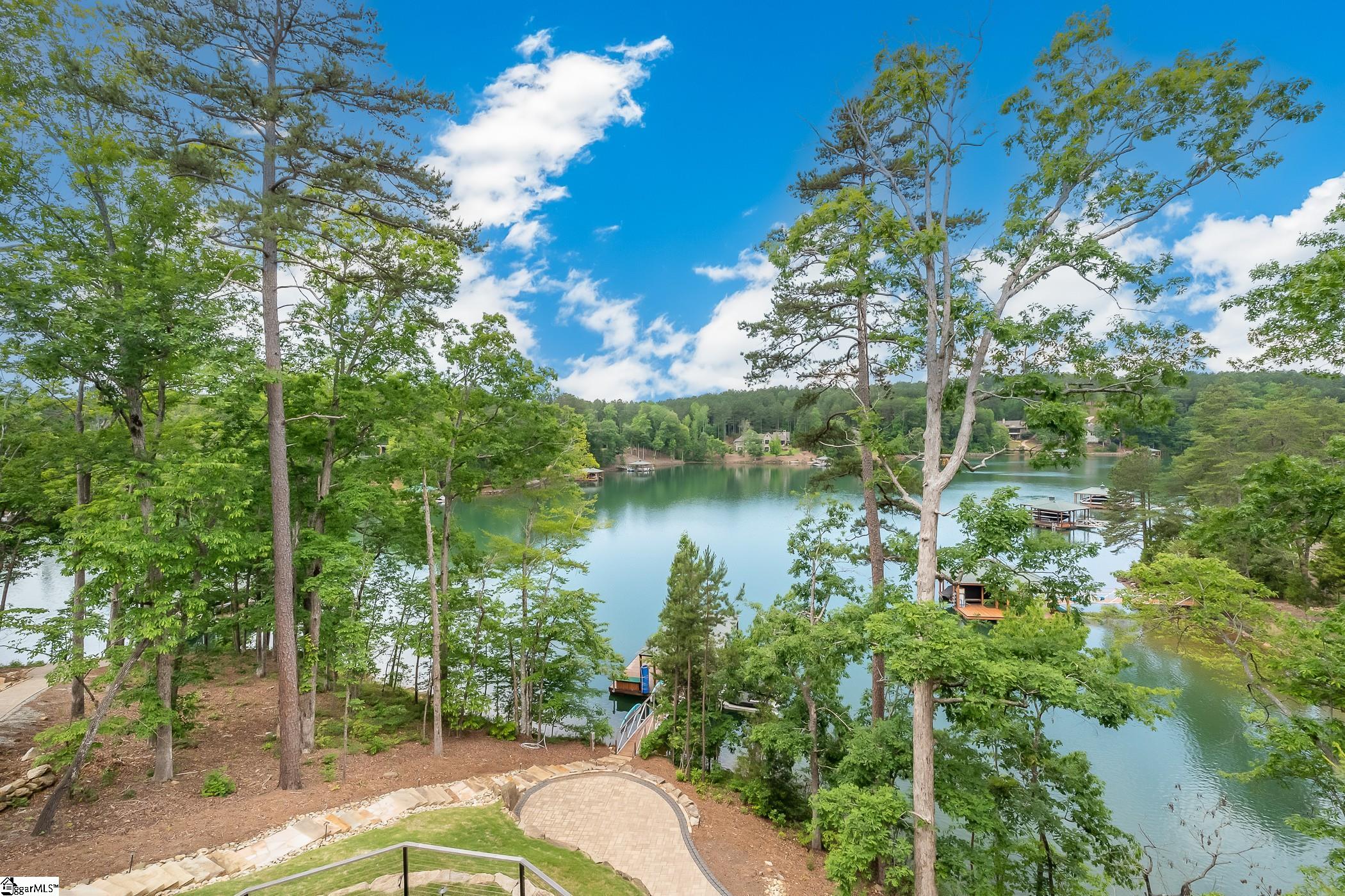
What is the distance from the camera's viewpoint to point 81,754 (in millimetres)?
6598

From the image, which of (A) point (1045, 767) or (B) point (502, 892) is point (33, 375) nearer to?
(B) point (502, 892)

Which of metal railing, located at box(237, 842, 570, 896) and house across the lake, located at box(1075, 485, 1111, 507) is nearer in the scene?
metal railing, located at box(237, 842, 570, 896)

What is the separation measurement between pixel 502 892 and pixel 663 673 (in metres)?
7.38

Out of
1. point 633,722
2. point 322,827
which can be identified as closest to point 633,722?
point 633,722

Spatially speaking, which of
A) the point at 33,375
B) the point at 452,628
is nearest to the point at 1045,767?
the point at 452,628

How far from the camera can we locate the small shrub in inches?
299

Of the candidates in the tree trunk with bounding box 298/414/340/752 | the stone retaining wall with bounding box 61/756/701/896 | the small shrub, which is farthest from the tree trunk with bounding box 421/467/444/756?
the small shrub

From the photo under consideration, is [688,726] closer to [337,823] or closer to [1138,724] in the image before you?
[337,823]

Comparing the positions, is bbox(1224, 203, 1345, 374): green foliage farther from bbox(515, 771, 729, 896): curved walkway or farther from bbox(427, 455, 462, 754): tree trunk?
bbox(427, 455, 462, 754): tree trunk

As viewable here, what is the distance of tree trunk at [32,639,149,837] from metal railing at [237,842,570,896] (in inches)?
151

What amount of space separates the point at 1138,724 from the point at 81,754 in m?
21.3

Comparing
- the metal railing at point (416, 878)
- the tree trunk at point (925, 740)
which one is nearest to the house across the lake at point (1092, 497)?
the tree trunk at point (925, 740)

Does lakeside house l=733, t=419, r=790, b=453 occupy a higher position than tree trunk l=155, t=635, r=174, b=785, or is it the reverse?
lakeside house l=733, t=419, r=790, b=453

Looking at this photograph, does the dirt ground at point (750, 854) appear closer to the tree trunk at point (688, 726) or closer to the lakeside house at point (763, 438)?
the tree trunk at point (688, 726)
